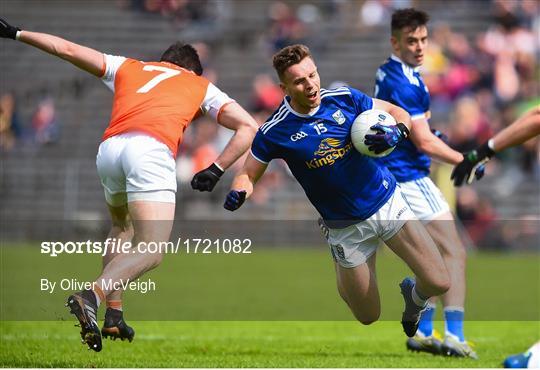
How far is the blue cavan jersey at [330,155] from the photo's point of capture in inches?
298

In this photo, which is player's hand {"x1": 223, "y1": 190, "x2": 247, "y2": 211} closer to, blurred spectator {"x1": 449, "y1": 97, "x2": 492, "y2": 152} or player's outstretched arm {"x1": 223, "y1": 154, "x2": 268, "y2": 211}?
player's outstretched arm {"x1": 223, "y1": 154, "x2": 268, "y2": 211}

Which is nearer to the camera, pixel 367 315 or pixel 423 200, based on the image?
pixel 367 315

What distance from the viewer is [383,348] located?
9484 mm

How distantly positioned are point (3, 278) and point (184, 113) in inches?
218

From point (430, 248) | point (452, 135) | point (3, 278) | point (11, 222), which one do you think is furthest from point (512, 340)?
point (11, 222)

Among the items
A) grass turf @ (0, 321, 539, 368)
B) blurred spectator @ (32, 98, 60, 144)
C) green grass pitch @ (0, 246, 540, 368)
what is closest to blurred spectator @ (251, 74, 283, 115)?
blurred spectator @ (32, 98, 60, 144)

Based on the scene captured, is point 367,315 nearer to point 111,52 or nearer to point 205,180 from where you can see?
point 205,180

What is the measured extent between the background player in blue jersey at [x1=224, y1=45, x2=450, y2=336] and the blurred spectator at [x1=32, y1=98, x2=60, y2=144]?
15.9m

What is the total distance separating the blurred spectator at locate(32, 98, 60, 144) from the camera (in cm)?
2309

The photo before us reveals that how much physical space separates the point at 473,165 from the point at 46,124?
53.5 ft

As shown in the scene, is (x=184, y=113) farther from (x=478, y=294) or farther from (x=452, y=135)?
(x=452, y=135)

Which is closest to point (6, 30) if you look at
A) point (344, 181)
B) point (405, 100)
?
point (344, 181)

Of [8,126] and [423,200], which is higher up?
[423,200]

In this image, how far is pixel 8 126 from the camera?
75.7ft
